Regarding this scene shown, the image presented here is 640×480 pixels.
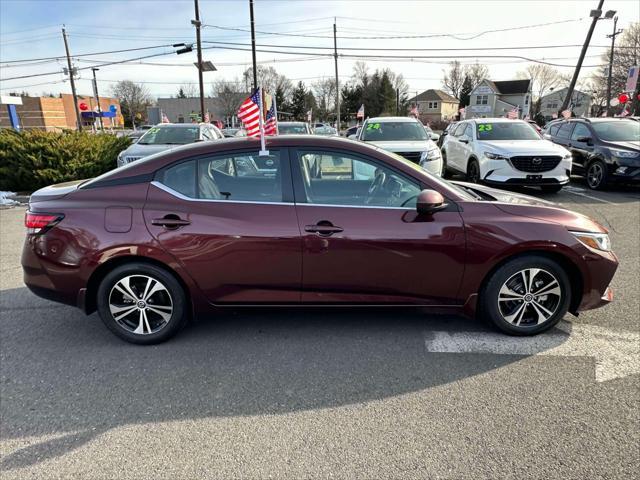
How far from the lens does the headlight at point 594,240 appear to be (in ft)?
11.3

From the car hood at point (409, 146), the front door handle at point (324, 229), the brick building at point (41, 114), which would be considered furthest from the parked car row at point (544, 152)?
the brick building at point (41, 114)

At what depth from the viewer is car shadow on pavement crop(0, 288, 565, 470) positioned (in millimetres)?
2746

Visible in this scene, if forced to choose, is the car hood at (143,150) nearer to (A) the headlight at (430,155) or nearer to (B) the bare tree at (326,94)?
(A) the headlight at (430,155)

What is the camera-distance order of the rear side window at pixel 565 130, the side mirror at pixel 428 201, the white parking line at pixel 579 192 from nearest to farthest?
1. the side mirror at pixel 428 201
2. the white parking line at pixel 579 192
3. the rear side window at pixel 565 130

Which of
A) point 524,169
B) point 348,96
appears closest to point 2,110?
point 348,96

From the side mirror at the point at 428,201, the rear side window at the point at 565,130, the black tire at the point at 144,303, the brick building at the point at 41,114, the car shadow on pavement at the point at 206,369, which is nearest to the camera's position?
the car shadow on pavement at the point at 206,369

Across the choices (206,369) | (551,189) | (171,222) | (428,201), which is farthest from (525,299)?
(551,189)

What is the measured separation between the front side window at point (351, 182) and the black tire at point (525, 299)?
3.01ft

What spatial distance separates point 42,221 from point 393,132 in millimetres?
9062

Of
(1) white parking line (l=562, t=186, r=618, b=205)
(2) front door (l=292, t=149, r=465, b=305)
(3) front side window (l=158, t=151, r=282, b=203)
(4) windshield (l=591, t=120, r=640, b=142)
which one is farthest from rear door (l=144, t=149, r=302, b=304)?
(4) windshield (l=591, t=120, r=640, b=142)

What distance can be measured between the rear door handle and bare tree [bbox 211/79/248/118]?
242 feet

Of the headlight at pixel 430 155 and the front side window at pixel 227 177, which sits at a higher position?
the front side window at pixel 227 177

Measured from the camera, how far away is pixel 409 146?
10016mm

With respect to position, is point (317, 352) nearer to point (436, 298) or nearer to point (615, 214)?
point (436, 298)
